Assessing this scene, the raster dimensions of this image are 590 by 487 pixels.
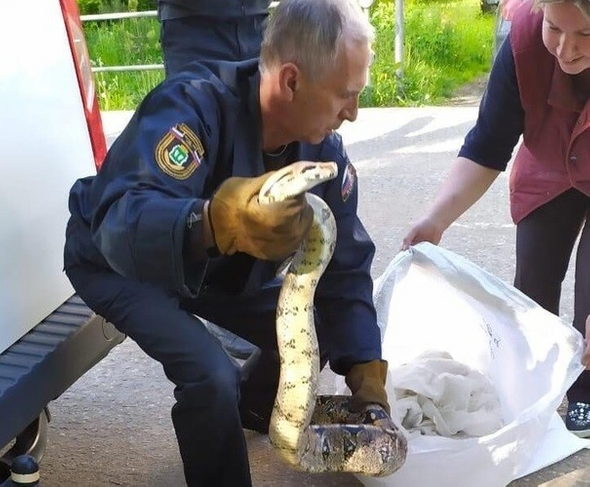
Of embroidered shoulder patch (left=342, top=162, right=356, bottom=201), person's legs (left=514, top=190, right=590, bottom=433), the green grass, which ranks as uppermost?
embroidered shoulder patch (left=342, top=162, right=356, bottom=201)

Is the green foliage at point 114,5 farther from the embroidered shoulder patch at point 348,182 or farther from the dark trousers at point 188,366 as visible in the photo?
the dark trousers at point 188,366

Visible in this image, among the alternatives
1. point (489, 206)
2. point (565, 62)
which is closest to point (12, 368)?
point (565, 62)

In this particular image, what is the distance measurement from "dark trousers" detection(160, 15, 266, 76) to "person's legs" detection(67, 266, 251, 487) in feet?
3.87

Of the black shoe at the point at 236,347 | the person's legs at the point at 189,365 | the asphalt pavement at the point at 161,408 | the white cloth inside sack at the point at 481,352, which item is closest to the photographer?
the person's legs at the point at 189,365

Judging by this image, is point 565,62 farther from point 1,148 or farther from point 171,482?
point 171,482

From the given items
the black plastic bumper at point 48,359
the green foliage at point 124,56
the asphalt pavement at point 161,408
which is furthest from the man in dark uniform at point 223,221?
the green foliage at point 124,56

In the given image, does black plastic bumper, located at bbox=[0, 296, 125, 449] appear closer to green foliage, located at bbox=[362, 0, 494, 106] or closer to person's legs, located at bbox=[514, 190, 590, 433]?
person's legs, located at bbox=[514, 190, 590, 433]

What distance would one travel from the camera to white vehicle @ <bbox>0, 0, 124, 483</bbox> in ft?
7.59

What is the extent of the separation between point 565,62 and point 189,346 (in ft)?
4.09

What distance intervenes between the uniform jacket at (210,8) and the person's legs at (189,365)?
4.15 ft

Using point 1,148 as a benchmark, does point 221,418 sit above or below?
below

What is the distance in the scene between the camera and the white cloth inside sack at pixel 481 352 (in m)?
2.51

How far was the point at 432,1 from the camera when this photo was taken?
1273 centimetres

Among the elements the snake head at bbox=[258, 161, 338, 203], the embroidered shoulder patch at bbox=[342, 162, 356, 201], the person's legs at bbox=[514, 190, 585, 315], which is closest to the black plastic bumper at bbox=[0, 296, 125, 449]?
the embroidered shoulder patch at bbox=[342, 162, 356, 201]
